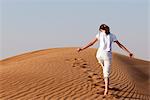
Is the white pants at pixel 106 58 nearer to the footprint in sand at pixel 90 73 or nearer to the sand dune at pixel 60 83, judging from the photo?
the sand dune at pixel 60 83

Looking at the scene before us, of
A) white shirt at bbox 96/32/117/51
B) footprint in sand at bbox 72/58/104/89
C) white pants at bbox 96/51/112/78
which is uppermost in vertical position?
white shirt at bbox 96/32/117/51

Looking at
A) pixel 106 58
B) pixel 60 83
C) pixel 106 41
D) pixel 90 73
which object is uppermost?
pixel 106 41

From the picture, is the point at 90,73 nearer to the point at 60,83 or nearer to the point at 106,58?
the point at 60,83

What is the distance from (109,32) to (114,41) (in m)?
0.31

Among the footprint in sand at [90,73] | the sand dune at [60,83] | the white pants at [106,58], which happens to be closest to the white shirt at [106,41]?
the white pants at [106,58]

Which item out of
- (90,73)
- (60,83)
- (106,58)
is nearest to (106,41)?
(106,58)

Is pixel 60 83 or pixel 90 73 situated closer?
pixel 60 83

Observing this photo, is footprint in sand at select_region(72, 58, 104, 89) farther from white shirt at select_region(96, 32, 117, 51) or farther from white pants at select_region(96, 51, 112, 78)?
white shirt at select_region(96, 32, 117, 51)

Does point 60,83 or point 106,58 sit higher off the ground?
point 106,58

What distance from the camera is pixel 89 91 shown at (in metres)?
13.1

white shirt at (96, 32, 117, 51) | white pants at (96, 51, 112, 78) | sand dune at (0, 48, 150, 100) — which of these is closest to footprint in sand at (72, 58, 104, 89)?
sand dune at (0, 48, 150, 100)

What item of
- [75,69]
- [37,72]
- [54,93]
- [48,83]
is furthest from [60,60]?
[54,93]

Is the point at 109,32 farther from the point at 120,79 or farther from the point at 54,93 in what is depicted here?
the point at 120,79

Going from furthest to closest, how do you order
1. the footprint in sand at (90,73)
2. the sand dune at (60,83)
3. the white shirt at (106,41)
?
1. the footprint in sand at (90,73)
2. the sand dune at (60,83)
3. the white shirt at (106,41)
